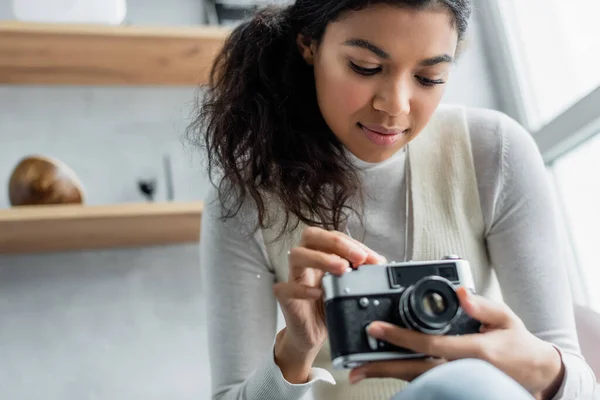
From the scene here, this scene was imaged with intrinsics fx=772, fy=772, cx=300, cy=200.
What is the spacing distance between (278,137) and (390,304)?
0.39 meters

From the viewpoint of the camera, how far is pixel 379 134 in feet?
3.07

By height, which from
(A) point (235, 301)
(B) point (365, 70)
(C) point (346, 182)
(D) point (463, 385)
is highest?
(B) point (365, 70)

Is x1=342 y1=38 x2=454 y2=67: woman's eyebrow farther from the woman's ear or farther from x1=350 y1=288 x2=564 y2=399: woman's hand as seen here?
x1=350 y1=288 x2=564 y2=399: woman's hand

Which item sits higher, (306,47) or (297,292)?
(306,47)

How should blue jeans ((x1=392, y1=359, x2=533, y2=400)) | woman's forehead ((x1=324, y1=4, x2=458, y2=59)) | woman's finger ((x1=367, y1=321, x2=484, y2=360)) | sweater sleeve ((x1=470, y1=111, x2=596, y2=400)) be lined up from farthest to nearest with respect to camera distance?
sweater sleeve ((x1=470, y1=111, x2=596, y2=400)), woman's forehead ((x1=324, y1=4, x2=458, y2=59)), woman's finger ((x1=367, y1=321, x2=484, y2=360)), blue jeans ((x1=392, y1=359, x2=533, y2=400))

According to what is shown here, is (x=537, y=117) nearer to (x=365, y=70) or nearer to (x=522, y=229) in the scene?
(x=522, y=229)

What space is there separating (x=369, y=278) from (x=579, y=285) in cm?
107

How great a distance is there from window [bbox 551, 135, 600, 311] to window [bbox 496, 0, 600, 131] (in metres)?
0.11

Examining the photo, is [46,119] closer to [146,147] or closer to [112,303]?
[146,147]

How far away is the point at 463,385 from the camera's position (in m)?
0.55

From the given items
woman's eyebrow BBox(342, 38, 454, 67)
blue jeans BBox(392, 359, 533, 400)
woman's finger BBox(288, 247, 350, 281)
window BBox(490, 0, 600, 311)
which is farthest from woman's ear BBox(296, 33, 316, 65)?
window BBox(490, 0, 600, 311)

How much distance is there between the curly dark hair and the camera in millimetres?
1041

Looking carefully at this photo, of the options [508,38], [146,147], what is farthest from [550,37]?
[146,147]

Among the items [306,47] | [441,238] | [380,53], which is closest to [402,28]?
[380,53]
